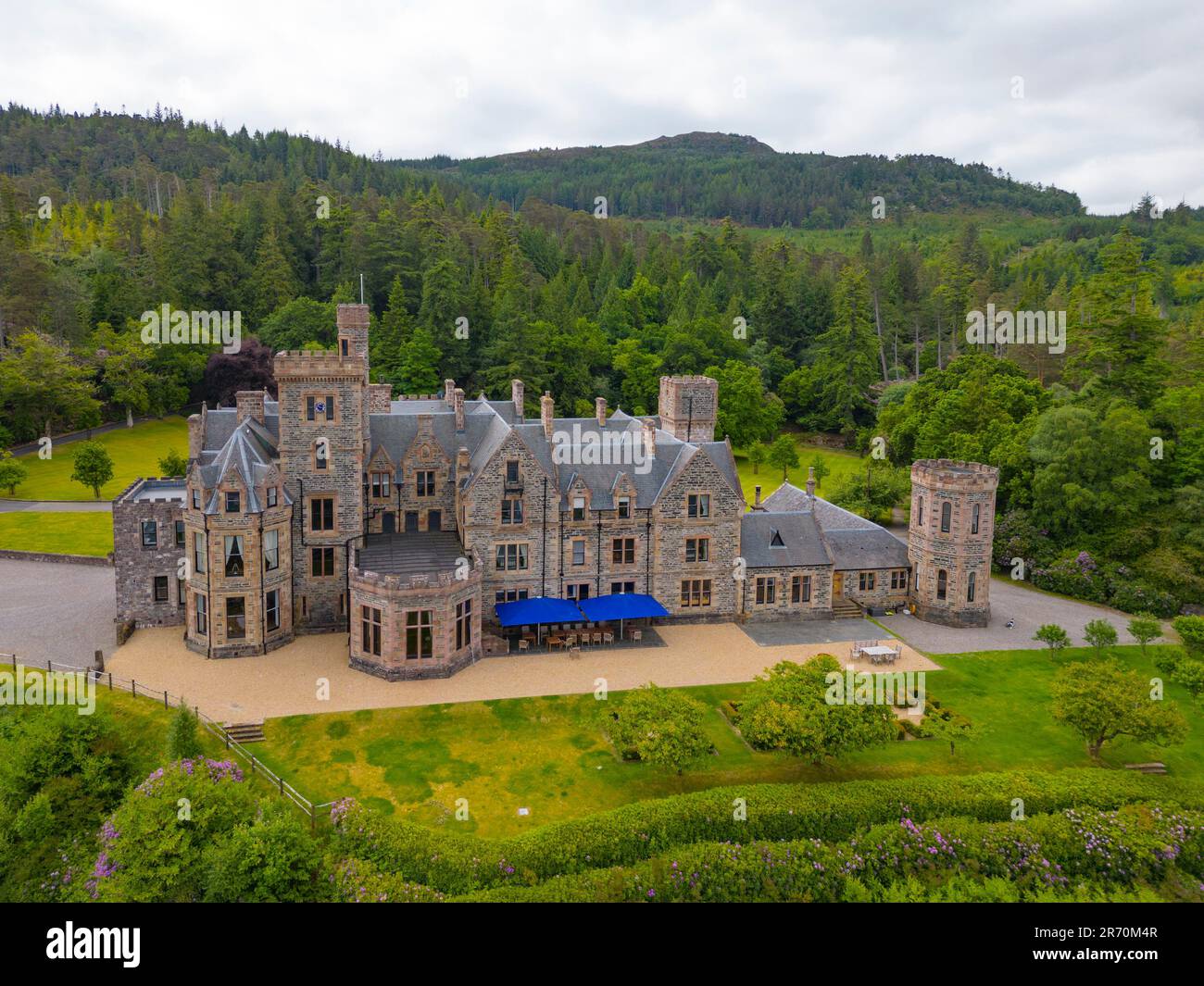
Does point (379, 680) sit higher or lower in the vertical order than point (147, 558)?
lower

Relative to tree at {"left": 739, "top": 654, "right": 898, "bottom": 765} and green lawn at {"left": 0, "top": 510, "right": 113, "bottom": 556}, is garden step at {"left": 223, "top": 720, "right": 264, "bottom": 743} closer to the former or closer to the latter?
tree at {"left": 739, "top": 654, "right": 898, "bottom": 765}

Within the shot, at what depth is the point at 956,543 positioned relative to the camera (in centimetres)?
4950

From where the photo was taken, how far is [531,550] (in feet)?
152

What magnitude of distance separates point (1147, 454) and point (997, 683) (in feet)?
89.5

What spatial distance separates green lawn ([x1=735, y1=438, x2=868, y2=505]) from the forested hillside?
3.09 meters

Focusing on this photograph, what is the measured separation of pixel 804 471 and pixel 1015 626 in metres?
37.7

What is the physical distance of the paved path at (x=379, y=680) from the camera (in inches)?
1479

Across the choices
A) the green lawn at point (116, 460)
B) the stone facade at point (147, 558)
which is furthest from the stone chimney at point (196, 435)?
the green lawn at point (116, 460)

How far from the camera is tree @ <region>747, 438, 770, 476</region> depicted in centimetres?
8356

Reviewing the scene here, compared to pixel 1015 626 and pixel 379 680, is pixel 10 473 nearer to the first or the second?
pixel 379 680

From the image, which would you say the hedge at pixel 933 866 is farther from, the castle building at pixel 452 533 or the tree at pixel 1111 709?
the castle building at pixel 452 533

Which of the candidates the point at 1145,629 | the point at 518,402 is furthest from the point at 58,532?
the point at 1145,629

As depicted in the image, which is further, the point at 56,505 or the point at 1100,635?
the point at 56,505

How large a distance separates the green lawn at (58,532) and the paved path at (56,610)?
7.89ft
